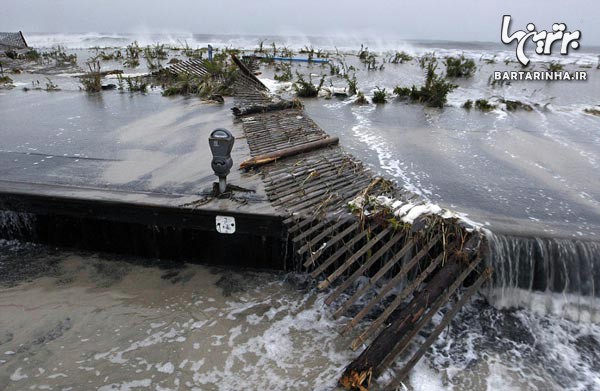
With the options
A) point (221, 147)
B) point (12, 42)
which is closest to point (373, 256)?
point (221, 147)

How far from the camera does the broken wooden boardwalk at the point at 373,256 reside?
138 inches

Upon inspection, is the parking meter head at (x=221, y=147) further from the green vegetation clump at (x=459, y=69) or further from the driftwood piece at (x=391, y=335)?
the green vegetation clump at (x=459, y=69)

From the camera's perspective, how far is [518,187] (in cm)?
609

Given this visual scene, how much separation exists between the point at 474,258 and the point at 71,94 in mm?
12730

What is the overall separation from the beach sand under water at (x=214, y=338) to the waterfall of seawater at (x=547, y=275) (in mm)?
184

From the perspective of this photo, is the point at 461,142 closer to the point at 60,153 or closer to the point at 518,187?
the point at 518,187

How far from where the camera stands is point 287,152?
6.64 meters

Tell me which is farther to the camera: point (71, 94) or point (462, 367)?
point (71, 94)

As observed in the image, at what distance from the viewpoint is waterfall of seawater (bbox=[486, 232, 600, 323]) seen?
4.27 meters

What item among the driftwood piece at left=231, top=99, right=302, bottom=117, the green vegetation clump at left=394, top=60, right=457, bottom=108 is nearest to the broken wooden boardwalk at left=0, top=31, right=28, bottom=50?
the driftwood piece at left=231, top=99, right=302, bottom=117

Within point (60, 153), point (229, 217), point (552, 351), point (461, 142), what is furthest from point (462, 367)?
point (60, 153)

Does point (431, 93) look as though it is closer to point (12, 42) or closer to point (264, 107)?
point (264, 107)

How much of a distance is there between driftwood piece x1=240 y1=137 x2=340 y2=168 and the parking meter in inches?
53.0

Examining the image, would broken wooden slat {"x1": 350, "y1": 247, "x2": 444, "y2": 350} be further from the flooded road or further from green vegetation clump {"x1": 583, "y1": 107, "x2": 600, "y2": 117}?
green vegetation clump {"x1": 583, "y1": 107, "x2": 600, "y2": 117}
